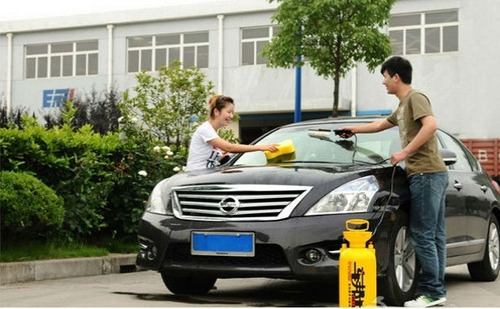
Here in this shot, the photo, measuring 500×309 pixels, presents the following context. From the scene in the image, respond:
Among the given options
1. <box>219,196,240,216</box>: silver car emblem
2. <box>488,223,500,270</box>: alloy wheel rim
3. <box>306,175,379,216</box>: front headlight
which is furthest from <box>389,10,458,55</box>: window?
<box>219,196,240,216</box>: silver car emblem

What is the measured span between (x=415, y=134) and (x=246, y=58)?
31149mm

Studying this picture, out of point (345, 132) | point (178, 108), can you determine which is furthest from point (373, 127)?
point (178, 108)

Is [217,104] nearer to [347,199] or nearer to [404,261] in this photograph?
[347,199]

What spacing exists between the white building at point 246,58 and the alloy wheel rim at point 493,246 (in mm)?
24464

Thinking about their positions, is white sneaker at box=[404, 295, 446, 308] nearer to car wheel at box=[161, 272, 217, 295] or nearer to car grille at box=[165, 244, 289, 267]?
car grille at box=[165, 244, 289, 267]

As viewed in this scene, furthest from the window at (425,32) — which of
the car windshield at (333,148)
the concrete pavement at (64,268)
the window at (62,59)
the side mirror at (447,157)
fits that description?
the side mirror at (447,157)

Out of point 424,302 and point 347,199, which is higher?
point 347,199

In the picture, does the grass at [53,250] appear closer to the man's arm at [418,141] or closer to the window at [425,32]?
the man's arm at [418,141]

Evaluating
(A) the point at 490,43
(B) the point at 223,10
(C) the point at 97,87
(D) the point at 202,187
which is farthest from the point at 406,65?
(C) the point at 97,87

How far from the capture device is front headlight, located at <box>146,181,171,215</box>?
21.6 feet

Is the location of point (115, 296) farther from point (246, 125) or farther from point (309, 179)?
point (246, 125)

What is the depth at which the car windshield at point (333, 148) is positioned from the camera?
704 centimetres

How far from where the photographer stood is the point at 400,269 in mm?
6324

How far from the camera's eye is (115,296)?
22.6 ft
